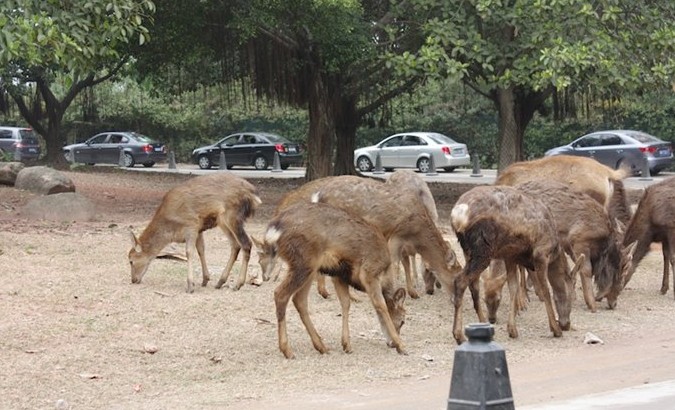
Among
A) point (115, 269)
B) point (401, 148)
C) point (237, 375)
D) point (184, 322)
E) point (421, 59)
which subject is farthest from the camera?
point (401, 148)

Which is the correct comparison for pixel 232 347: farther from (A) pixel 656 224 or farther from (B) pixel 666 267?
(B) pixel 666 267

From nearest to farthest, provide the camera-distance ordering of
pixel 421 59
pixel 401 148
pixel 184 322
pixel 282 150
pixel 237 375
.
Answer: pixel 237 375 → pixel 184 322 → pixel 421 59 → pixel 401 148 → pixel 282 150

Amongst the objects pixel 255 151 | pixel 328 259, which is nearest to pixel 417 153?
pixel 255 151

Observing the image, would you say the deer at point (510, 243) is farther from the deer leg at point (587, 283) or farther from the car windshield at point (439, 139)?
the car windshield at point (439, 139)

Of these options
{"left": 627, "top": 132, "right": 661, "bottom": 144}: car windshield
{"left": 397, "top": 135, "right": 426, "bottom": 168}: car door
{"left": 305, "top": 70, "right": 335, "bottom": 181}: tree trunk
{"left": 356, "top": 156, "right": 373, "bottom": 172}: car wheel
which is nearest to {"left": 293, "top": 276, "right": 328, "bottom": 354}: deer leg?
{"left": 305, "top": 70, "right": 335, "bottom": 181}: tree trunk

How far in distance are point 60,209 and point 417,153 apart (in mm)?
23871

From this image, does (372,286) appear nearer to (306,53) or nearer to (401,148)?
Result: (306,53)

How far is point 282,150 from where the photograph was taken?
44.5 meters

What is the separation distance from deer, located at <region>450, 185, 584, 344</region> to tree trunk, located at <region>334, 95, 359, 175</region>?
1745 cm

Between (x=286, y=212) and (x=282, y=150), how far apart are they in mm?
34285

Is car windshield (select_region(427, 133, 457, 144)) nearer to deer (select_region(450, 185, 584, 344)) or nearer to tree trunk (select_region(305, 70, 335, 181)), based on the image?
tree trunk (select_region(305, 70, 335, 181))

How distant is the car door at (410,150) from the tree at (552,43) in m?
20.2

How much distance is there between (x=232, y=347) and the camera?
10797mm

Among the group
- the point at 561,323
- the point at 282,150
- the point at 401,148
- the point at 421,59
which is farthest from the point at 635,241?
the point at 282,150
